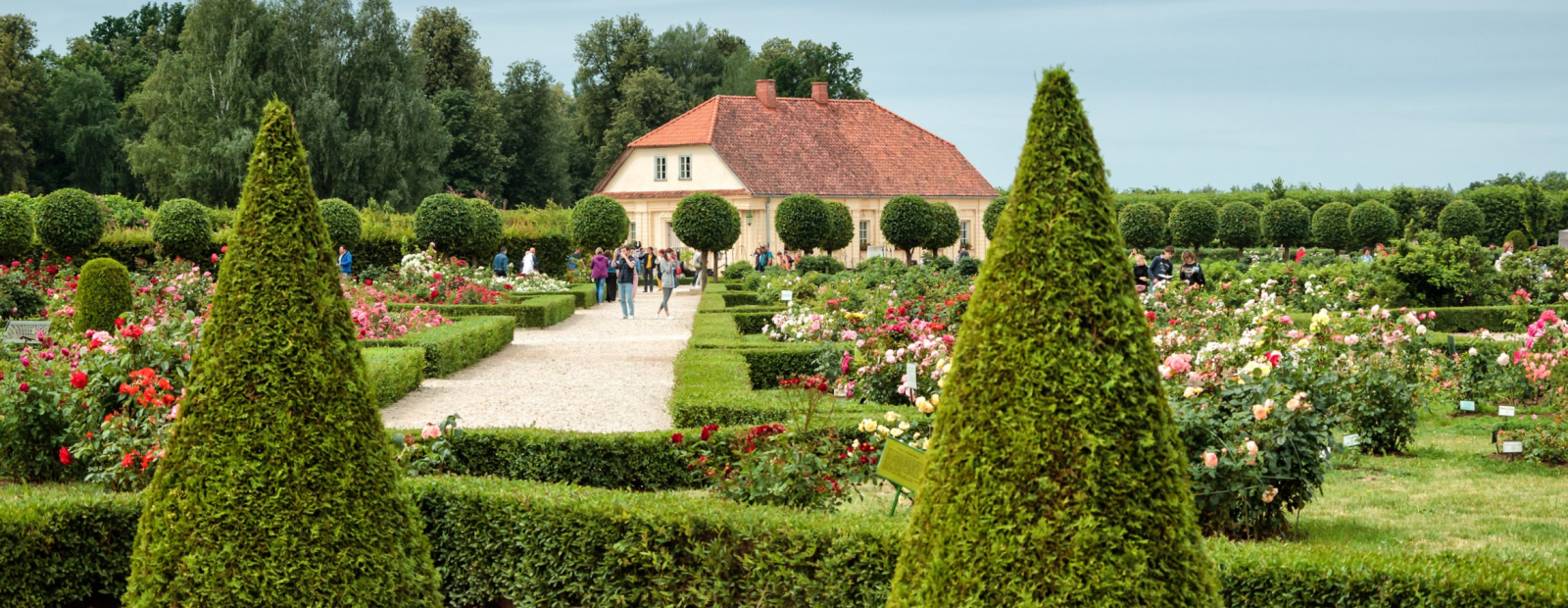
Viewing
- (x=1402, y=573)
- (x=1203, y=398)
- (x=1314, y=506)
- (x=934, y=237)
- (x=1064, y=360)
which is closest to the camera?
(x=1064, y=360)

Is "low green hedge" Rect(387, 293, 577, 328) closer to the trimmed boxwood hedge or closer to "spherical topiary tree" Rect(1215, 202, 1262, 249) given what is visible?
the trimmed boxwood hedge

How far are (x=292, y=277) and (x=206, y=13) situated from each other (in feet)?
123

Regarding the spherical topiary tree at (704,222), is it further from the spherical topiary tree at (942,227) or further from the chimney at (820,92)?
the chimney at (820,92)

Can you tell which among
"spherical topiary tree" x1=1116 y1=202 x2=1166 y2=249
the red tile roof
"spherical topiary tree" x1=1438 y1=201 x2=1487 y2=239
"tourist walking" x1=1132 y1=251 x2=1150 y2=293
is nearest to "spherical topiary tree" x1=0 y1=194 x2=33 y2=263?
"tourist walking" x1=1132 y1=251 x2=1150 y2=293

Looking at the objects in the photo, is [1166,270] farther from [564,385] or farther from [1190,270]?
[564,385]

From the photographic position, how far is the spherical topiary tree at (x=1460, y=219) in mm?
43344

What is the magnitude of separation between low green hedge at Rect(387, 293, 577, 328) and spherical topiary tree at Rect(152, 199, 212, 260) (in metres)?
7.45

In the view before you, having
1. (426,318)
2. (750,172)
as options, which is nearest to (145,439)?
(426,318)

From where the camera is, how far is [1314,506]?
250 inches

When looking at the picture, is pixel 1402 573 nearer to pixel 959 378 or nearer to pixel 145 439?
pixel 959 378

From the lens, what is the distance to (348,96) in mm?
38469

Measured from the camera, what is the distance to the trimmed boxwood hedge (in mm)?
3869

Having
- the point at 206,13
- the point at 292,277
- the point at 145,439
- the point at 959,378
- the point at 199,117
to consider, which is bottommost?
the point at 145,439

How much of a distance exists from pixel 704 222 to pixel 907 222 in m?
6.85
